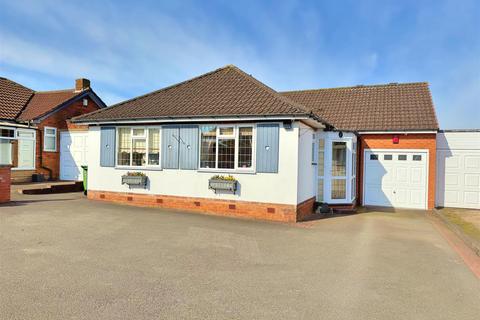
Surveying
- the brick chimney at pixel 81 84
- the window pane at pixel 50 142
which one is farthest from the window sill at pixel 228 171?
the brick chimney at pixel 81 84

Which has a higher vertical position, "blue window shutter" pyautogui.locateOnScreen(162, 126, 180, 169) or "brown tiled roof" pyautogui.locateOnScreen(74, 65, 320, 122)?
"brown tiled roof" pyautogui.locateOnScreen(74, 65, 320, 122)

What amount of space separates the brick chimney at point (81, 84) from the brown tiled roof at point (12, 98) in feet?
9.97

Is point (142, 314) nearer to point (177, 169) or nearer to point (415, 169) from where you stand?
point (177, 169)

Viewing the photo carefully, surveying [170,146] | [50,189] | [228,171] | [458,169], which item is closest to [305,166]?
[228,171]

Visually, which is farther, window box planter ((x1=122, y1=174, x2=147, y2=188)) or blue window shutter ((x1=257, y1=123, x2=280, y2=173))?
window box planter ((x1=122, y1=174, x2=147, y2=188))

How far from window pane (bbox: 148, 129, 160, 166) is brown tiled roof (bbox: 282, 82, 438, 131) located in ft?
26.8

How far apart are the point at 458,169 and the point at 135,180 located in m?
12.9

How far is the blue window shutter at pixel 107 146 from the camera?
40.4 feet

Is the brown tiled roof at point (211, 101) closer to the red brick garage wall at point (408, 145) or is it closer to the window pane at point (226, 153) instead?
the window pane at point (226, 153)

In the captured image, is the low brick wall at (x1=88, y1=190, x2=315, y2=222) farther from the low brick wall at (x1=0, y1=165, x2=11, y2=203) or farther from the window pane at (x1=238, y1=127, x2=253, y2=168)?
the low brick wall at (x1=0, y1=165, x2=11, y2=203)

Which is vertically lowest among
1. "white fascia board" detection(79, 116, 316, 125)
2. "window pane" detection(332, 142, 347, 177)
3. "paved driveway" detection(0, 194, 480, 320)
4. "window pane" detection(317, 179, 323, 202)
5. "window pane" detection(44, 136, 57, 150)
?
"paved driveway" detection(0, 194, 480, 320)

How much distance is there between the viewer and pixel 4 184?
449 inches

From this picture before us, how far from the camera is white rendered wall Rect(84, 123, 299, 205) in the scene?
990 cm

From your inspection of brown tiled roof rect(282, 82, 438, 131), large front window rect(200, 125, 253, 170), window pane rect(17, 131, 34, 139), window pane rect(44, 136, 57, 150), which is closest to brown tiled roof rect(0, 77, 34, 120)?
window pane rect(17, 131, 34, 139)
